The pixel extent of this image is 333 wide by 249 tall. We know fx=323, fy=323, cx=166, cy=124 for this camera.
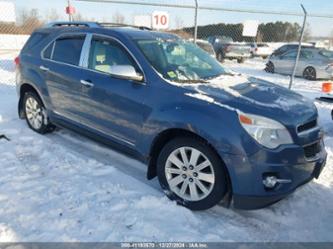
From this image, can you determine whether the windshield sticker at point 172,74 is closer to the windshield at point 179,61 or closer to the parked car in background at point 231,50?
the windshield at point 179,61

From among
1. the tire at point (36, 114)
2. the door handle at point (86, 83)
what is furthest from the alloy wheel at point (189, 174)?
the tire at point (36, 114)

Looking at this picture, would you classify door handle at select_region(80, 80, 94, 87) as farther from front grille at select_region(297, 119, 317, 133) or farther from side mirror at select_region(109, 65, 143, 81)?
front grille at select_region(297, 119, 317, 133)

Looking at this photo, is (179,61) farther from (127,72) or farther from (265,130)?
(265,130)

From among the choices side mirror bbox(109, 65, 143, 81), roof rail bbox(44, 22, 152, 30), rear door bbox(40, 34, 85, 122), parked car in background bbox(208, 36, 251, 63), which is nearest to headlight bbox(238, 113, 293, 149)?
side mirror bbox(109, 65, 143, 81)

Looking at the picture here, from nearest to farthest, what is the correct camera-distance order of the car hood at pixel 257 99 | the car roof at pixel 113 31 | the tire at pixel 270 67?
the car hood at pixel 257 99 < the car roof at pixel 113 31 < the tire at pixel 270 67

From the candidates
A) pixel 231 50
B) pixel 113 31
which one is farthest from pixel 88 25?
pixel 231 50

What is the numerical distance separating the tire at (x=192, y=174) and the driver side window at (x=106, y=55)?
1132 millimetres

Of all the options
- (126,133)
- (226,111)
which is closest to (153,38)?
(126,133)

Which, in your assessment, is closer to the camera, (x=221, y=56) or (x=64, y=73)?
(x=64, y=73)

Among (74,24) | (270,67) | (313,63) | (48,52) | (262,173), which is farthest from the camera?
(270,67)

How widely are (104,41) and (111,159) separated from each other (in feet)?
5.13

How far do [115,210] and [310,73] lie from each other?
43.5ft

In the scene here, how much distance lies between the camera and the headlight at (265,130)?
2.89 metres

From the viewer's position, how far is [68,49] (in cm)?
452
